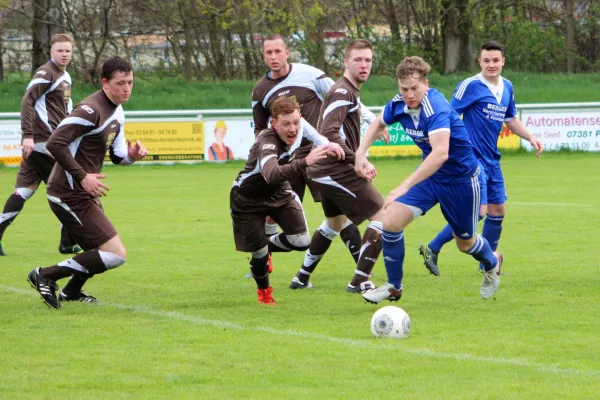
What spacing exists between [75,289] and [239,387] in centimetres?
310

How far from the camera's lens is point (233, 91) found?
3148cm

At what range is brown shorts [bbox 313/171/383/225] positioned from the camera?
26.0 feet

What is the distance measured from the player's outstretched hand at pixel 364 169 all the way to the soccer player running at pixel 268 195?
30 centimetres

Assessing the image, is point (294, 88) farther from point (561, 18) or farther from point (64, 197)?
point (561, 18)

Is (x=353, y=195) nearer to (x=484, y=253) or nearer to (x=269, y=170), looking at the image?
(x=484, y=253)

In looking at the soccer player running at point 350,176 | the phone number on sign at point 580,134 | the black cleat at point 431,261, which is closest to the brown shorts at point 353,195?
the soccer player running at point 350,176

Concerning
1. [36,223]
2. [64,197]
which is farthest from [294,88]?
[36,223]

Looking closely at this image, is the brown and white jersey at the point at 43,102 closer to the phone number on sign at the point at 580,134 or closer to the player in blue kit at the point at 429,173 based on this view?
the player in blue kit at the point at 429,173

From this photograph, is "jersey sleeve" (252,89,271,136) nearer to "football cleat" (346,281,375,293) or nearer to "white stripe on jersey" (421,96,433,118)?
"football cleat" (346,281,375,293)

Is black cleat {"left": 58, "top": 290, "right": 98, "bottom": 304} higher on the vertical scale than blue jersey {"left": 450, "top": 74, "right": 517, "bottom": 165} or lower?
lower

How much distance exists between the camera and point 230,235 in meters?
12.0

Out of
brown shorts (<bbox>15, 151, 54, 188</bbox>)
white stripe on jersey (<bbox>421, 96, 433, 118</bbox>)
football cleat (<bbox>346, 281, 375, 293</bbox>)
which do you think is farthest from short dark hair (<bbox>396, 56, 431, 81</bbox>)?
brown shorts (<bbox>15, 151, 54, 188</bbox>)

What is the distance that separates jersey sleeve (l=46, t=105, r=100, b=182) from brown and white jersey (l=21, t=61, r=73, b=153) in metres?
3.20

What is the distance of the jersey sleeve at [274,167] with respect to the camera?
257 inches
